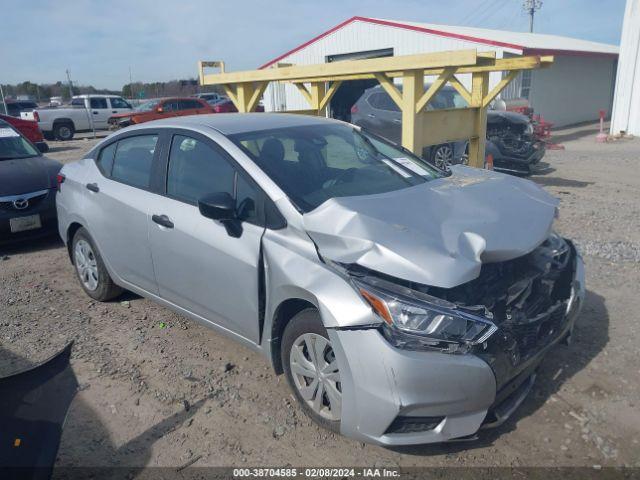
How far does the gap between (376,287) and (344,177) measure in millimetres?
1156

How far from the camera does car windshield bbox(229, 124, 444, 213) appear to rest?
10.7ft

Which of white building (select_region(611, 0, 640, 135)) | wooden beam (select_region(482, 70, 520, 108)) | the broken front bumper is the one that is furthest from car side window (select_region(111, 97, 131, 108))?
the broken front bumper

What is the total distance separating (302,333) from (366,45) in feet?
65.9

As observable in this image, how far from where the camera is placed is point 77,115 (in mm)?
22609

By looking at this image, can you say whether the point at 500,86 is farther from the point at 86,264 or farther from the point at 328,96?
the point at 86,264

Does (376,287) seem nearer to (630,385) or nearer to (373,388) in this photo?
(373,388)

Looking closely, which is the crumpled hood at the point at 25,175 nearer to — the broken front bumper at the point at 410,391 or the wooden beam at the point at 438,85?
the wooden beam at the point at 438,85

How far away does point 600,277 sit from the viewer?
4.95 meters

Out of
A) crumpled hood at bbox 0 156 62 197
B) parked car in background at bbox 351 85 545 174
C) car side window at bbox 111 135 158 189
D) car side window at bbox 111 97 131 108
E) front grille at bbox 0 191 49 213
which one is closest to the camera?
car side window at bbox 111 135 158 189

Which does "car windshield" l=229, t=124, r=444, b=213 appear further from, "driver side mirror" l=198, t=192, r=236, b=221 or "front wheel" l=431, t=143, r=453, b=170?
"front wheel" l=431, t=143, r=453, b=170

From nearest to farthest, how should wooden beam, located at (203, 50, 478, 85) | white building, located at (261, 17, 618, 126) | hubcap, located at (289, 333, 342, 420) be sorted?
hubcap, located at (289, 333, 342, 420), wooden beam, located at (203, 50, 478, 85), white building, located at (261, 17, 618, 126)

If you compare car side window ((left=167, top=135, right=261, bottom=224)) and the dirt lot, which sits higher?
car side window ((left=167, top=135, right=261, bottom=224))

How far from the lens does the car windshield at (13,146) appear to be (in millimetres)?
7242

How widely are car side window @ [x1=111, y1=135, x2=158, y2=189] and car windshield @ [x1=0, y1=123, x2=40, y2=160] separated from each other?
3.74 m
